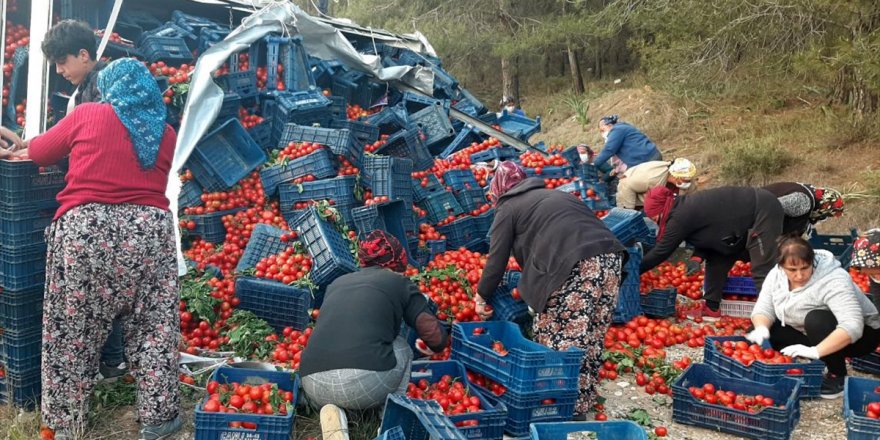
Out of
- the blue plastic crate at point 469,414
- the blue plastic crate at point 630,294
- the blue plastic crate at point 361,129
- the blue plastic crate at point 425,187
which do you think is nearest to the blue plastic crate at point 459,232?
the blue plastic crate at point 425,187

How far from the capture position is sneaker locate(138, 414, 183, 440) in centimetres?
421

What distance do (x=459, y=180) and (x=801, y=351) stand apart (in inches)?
170

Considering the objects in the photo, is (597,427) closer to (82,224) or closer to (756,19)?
(82,224)

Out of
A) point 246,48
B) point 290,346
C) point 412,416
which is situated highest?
point 246,48

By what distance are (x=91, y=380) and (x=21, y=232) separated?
103 cm

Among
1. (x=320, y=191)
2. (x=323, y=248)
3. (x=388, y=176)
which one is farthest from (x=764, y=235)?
(x=320, y=191)

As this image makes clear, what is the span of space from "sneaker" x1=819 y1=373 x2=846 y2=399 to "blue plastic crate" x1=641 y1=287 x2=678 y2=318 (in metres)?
1.81

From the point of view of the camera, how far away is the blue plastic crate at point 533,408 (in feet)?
14.2

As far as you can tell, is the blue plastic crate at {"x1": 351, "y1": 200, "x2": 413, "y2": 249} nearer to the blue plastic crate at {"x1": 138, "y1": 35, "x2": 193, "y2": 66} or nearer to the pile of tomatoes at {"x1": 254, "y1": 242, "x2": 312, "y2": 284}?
the pile of tomatoes at {"x1": 254, "y1": 242, "x2": 312, "y2": 284}

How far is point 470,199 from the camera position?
26.6 ft

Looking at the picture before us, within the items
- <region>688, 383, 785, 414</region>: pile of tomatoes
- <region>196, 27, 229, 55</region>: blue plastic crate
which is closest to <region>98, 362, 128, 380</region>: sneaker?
<region>688, 383, 785, 414</region>: pile of tomatoes

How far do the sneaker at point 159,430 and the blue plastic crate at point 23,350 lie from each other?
2.86ft

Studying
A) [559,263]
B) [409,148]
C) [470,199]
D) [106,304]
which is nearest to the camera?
[106,304]

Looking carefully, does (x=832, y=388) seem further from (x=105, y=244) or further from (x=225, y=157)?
(x=225, y=157)
